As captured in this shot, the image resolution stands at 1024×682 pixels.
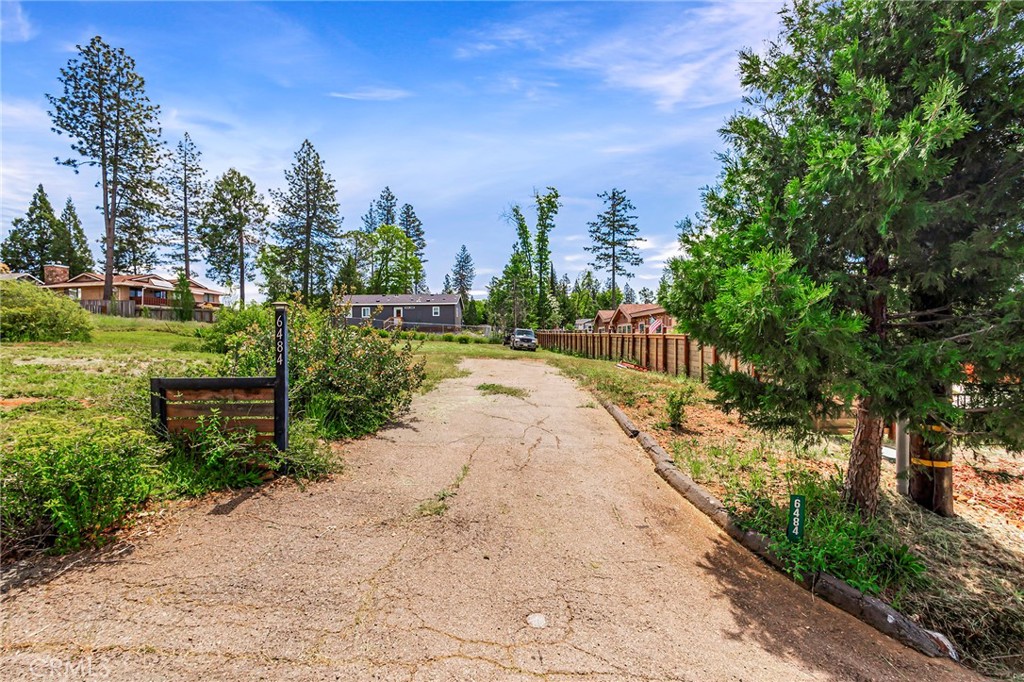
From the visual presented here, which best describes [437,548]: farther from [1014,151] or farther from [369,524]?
[1014,151]

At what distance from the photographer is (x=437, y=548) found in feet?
10.4

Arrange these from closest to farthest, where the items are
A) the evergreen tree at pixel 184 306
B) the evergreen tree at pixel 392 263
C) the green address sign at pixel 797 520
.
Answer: the green address sign at pixel 797 520 → the evergreen tree at pixel 184 306 → the evergreen tree at pixel 392 263

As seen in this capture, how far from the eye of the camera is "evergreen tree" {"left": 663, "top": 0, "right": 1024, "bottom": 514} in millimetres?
2537

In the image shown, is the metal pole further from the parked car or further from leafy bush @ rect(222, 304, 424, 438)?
the parked car

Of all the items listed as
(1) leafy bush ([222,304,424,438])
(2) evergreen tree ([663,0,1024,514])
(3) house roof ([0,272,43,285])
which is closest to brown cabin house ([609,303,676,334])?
(1) leafy bush ([222,304,424,438])

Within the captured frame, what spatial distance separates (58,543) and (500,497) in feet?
10.2

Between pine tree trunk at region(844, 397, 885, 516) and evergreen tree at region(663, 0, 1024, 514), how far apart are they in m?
0.02

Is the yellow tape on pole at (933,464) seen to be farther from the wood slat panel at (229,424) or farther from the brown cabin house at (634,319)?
the brown cabin house at (634,319)

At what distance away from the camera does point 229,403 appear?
4.08m

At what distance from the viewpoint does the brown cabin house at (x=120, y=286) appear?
39.5 metres

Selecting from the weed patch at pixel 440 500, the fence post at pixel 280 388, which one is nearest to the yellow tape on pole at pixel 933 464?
the weed patch at pixel 440 500

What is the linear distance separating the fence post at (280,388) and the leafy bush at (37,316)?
14760 mm

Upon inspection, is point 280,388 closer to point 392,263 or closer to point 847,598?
point 847,598

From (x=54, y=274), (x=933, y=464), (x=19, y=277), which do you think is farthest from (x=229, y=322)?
(x=54, y=274)
